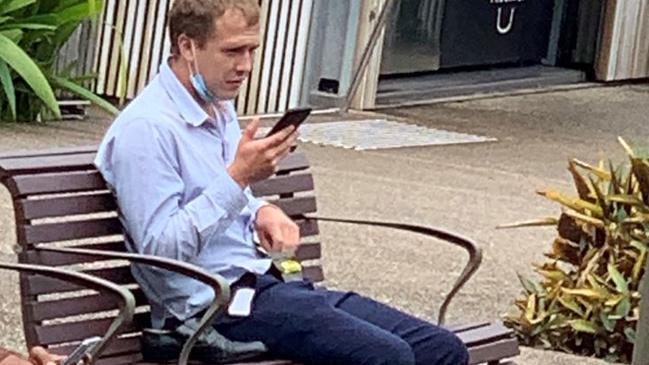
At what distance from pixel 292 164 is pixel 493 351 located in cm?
79

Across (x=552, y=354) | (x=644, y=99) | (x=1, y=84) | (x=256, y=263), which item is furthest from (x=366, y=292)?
(x=644, y=99)

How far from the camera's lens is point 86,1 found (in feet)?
34.6

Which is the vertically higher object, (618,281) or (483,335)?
(483,335)

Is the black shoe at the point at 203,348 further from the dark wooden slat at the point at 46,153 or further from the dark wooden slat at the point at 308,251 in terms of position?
the dark wooden slat at the point at 308,251

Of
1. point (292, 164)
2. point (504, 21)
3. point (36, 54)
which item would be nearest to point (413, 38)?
point (504, 21)

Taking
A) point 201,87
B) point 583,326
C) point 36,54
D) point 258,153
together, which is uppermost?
point 201,87

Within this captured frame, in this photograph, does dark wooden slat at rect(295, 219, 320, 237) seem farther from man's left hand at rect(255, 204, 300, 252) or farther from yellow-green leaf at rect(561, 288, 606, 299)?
yellow-green leaf at rect(561, 288, 606, 299)

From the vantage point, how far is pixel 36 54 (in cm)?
1078

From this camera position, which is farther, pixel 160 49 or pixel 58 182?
pixel 160 49

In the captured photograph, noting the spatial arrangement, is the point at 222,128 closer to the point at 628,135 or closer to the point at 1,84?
the point at 1,84

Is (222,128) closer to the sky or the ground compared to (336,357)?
closer to the sky

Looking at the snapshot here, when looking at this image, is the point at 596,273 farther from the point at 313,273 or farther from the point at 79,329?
the point at 79,329

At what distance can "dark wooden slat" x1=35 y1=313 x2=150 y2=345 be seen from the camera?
4141 millimetres

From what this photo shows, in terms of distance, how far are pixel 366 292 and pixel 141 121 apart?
286cm
